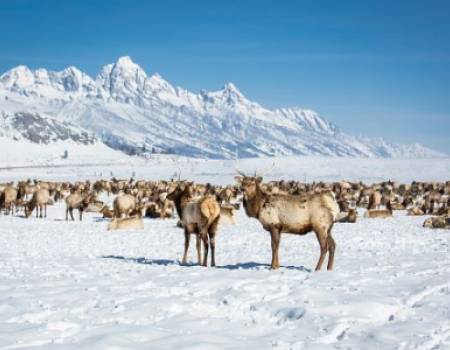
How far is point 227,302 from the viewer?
8859mm

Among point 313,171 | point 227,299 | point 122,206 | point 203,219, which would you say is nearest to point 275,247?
point 203,219

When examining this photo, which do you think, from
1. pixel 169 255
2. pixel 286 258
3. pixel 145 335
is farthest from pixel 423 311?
pixel 169 255

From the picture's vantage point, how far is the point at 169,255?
671 inches

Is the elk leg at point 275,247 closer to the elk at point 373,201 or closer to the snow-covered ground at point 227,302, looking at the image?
the snow-covered ground at point 227,302

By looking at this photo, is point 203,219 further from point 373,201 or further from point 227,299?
point 373,201

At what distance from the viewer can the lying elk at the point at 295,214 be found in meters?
12.3

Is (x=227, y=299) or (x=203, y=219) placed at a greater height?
(x=203, y=219)

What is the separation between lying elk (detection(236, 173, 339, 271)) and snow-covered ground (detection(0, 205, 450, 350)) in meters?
0.75

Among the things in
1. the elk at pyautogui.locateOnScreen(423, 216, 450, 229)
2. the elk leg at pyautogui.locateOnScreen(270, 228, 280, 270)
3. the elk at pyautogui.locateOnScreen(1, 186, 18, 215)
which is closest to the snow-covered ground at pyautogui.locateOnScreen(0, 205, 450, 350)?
the elk leg at pyautogui.locateOnScreen(270, 228, 280, 270)

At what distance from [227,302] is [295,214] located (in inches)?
159

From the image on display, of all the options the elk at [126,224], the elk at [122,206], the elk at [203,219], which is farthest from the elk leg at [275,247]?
the elk at [122,206]

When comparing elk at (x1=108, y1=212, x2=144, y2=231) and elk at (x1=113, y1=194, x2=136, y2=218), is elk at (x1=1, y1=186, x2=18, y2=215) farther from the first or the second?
elk at (x1=108, y1=212, x2=144, y2=231)

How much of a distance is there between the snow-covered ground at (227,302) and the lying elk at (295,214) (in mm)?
752

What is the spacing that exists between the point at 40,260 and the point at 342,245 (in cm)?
922
